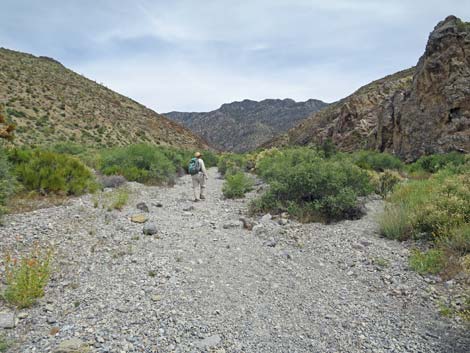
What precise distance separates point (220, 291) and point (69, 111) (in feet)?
125

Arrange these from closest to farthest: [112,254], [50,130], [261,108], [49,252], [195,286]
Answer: [195,286]
[49,252]
[112,254]
[50,130]
[261,108]

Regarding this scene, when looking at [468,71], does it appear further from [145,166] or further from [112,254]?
[112,254]

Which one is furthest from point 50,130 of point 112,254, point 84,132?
point 112,254

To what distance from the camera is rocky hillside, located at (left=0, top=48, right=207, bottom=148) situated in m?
30.9

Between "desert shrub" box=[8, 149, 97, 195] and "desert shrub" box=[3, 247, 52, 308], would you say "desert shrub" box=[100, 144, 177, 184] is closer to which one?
"desert shrub" box=[8, 149, 97, 195]

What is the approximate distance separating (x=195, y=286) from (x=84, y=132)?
33680mm

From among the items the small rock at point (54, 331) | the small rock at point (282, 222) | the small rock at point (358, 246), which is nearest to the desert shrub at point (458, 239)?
the small rock at point (358, 246)

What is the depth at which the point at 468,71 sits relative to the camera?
18.6m

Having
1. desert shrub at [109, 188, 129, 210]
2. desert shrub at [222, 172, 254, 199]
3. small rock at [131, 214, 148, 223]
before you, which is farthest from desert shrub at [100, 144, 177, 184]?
small rock at [131, 214, 148, 223]

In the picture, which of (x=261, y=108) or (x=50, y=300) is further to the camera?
(x=261, y=108)

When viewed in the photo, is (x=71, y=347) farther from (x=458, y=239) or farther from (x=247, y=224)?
(x=458, y=239)

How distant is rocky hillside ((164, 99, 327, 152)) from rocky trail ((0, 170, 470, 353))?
270 feet

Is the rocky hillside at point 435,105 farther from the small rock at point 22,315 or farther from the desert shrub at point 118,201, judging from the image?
the small rock at point 22,315

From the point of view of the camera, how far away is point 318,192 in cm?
950
